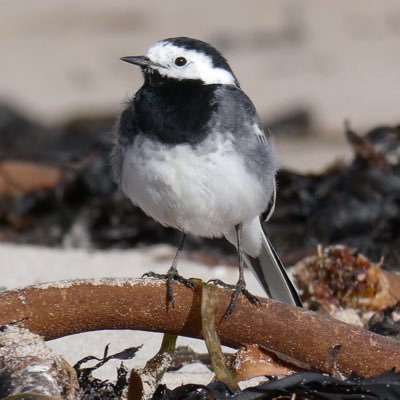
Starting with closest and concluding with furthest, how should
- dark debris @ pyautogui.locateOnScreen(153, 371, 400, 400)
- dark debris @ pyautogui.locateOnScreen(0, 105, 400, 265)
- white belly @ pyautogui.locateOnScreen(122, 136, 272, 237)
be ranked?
1. dark debris @ pyautogui.locateOnScreen(153, 371, 400, 400)
2. white belly @ pyautogui.locateOnScreen(122, 136, 272, 237)
3. dark debris @ pyautogui.locateOnScreen(0, 105, 400, 265)

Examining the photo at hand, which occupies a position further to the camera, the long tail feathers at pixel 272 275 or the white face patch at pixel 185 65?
the white face patch at pixel 185 65

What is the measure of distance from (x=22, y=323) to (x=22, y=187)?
3428mm

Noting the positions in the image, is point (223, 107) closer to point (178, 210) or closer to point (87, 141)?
point (178, 210)

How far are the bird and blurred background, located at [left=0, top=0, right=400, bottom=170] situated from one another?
4.76m

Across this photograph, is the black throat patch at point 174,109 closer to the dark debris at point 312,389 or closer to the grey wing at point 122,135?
the grey wing at point 122,135

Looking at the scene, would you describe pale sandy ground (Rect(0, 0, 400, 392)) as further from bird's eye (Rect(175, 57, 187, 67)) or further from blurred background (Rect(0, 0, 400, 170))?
bird's eye (Rect(175, 57, 187, 67))

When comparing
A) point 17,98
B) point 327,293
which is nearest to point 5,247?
point 327,293

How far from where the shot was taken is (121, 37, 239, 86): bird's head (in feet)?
13.8

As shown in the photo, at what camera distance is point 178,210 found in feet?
13.3

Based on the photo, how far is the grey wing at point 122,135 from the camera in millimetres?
4059

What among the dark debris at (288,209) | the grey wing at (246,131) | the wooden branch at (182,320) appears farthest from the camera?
the dark debris at (288,209)

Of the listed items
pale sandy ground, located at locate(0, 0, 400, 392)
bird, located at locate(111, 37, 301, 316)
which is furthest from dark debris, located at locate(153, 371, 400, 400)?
pale sandy ground, located at locate(0, 0, 400, 392)

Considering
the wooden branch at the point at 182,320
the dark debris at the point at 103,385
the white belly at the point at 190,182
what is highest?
the white belly at the point at 190,182

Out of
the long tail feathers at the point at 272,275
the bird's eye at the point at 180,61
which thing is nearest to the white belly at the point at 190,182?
the long tail feathers at the point at 272,275
